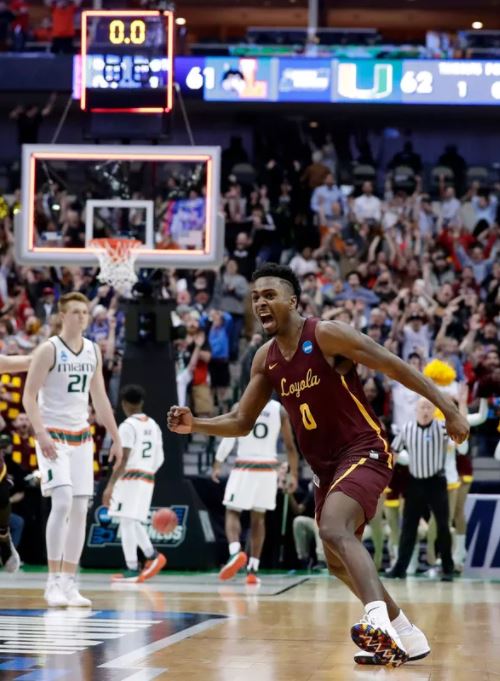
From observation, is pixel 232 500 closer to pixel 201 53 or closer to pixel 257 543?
pixel 257 543

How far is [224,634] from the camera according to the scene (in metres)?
8.04

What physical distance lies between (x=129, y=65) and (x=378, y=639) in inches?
411

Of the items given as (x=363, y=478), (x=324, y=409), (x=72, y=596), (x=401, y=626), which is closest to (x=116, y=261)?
(x=72, y=596)

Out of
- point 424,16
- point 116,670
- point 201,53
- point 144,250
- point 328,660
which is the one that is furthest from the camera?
point 424,16

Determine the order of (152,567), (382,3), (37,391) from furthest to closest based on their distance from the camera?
(382,3), (152,567), (37,391)

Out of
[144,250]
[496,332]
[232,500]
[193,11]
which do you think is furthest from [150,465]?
[193,11]

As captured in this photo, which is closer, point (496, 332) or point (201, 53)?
point (496, 332)

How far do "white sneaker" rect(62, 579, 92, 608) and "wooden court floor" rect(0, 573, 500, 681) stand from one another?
17 cm

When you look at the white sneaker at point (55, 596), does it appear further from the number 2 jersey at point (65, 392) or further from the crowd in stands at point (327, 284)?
the crowd in stands at point (327, 284)

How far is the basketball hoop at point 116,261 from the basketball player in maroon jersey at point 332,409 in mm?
7676

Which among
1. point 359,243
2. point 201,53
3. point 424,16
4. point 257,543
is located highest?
point 424,16

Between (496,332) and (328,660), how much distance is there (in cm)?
1305

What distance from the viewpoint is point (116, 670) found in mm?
6352

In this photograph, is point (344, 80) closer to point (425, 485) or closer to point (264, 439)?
point (264, 439)
